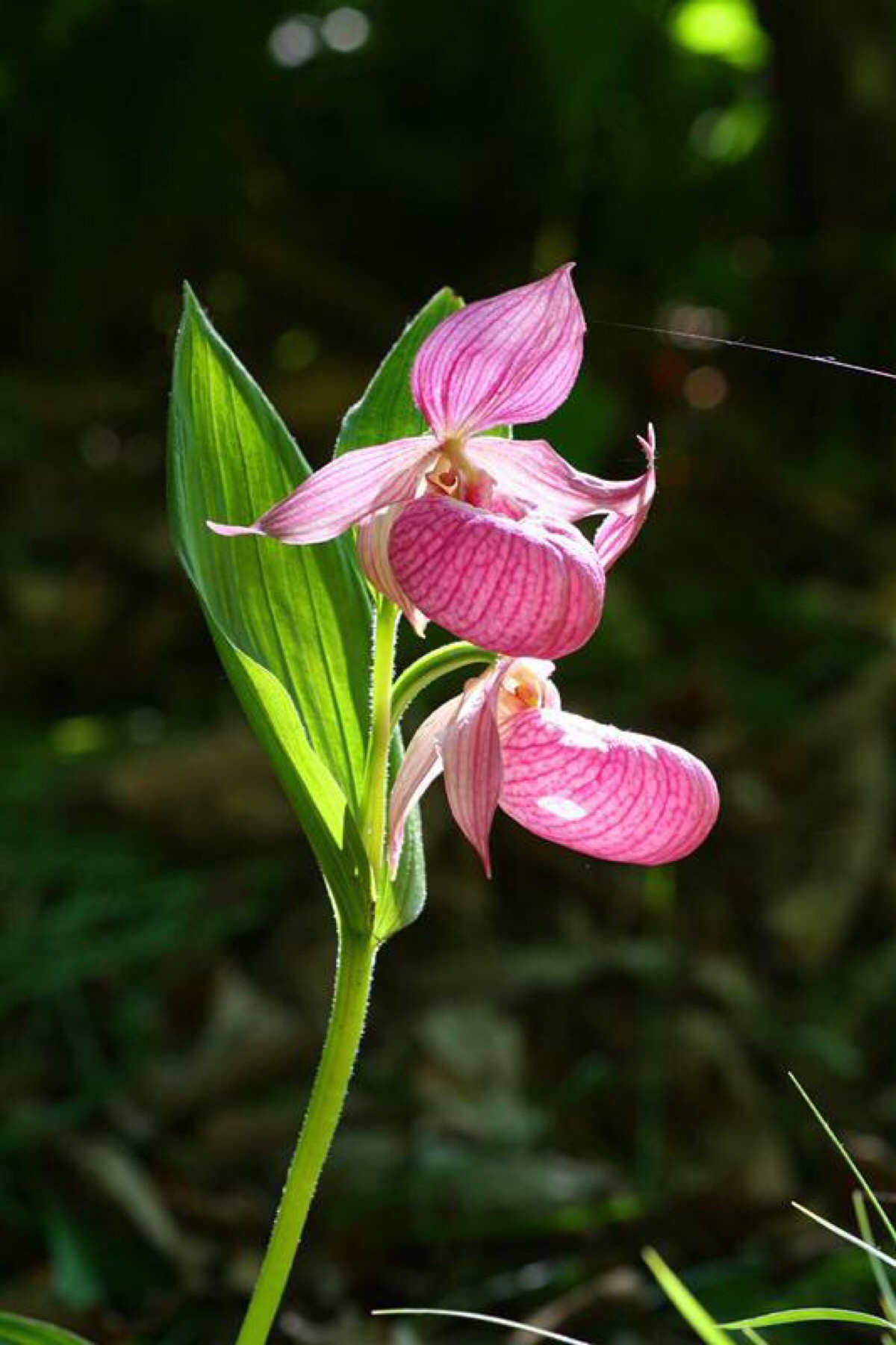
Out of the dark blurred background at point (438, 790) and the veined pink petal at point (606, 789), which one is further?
the dark blurred background at point (438, 790)

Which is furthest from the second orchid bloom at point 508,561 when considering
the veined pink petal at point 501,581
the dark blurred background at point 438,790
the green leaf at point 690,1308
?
the dark blurred background at point 438,790

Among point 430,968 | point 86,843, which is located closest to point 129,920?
point 86,843

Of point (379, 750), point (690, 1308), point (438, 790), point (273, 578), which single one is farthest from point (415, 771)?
point (438, 790)

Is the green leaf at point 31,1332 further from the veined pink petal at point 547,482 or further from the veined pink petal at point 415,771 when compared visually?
the veined pink petal at point 547,482

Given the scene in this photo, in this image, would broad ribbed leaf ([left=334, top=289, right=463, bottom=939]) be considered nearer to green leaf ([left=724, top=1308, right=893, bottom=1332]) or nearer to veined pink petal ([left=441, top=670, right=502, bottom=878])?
veined pink petal ([left=441, top=670, right=502, bottom=878])

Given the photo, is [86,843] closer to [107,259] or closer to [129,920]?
[129,920]

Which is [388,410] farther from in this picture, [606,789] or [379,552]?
[606,789]

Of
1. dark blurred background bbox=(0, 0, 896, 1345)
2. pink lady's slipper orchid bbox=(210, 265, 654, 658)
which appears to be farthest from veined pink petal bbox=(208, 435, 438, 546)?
dark blurred background bbox=(0, 0, 896, 1345)
